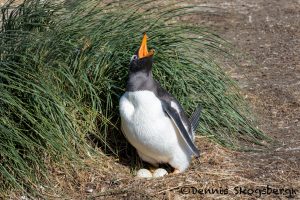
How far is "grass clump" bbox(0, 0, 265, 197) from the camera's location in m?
5.00

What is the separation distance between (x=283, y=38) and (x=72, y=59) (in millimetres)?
4136

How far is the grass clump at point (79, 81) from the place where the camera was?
5000mm

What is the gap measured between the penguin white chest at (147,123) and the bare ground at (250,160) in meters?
0.27

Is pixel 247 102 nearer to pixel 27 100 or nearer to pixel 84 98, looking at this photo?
pixel 84 98

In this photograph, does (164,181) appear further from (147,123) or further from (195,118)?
(195,118)

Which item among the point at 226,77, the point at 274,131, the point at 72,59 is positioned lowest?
the point at 274,131

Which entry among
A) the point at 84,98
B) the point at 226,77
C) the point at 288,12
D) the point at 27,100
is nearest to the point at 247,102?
the point at 226,77

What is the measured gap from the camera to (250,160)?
222 inches

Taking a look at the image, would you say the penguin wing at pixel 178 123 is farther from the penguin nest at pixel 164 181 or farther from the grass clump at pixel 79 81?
the grass clump at pixel 79 81

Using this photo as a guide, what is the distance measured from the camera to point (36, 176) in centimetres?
502

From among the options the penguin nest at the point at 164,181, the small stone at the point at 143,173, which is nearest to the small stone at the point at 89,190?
the penguin nest at the point at 164,181

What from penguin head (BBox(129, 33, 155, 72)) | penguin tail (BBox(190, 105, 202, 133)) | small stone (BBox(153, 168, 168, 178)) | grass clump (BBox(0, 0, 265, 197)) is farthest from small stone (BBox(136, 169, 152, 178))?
penguin head (BBox(129, 33, 155, 72))

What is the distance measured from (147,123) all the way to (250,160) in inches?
41.3

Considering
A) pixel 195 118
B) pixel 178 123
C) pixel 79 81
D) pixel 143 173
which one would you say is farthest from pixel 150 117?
pixel 79 81
